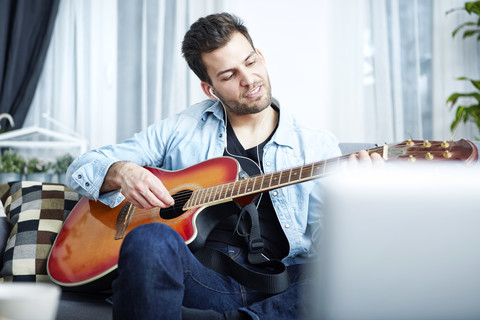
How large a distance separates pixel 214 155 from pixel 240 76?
0.29m

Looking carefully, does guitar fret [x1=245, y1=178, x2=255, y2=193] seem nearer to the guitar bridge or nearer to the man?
the man

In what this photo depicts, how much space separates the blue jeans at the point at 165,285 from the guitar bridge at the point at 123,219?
29 centimetres

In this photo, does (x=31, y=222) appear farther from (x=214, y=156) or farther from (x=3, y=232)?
(x=214, y=156)

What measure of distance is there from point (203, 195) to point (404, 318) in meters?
0.88

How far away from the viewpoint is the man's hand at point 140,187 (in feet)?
4.23

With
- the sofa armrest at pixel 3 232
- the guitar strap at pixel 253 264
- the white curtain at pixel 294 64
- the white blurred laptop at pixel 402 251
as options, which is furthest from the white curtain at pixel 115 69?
the white blurred laptop at pixel 402 251

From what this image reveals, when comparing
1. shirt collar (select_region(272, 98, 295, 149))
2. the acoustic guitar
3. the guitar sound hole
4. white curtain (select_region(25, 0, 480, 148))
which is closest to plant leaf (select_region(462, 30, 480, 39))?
white curtain (select_region(25, 0, 480, 148))

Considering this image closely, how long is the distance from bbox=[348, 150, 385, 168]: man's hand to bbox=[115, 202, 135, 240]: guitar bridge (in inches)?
26.3

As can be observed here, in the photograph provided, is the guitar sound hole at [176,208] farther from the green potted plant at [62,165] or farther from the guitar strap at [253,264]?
the green potted plant at [62,165]

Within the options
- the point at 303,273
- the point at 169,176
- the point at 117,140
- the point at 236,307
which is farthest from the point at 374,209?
the point at 117,140

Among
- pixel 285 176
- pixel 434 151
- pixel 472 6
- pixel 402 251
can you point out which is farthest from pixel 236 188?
pixel 472 6

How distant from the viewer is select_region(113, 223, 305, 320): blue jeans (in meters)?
0.88

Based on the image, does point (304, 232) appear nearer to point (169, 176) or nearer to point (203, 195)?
point (203, 195)

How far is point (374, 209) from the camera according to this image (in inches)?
17.7
